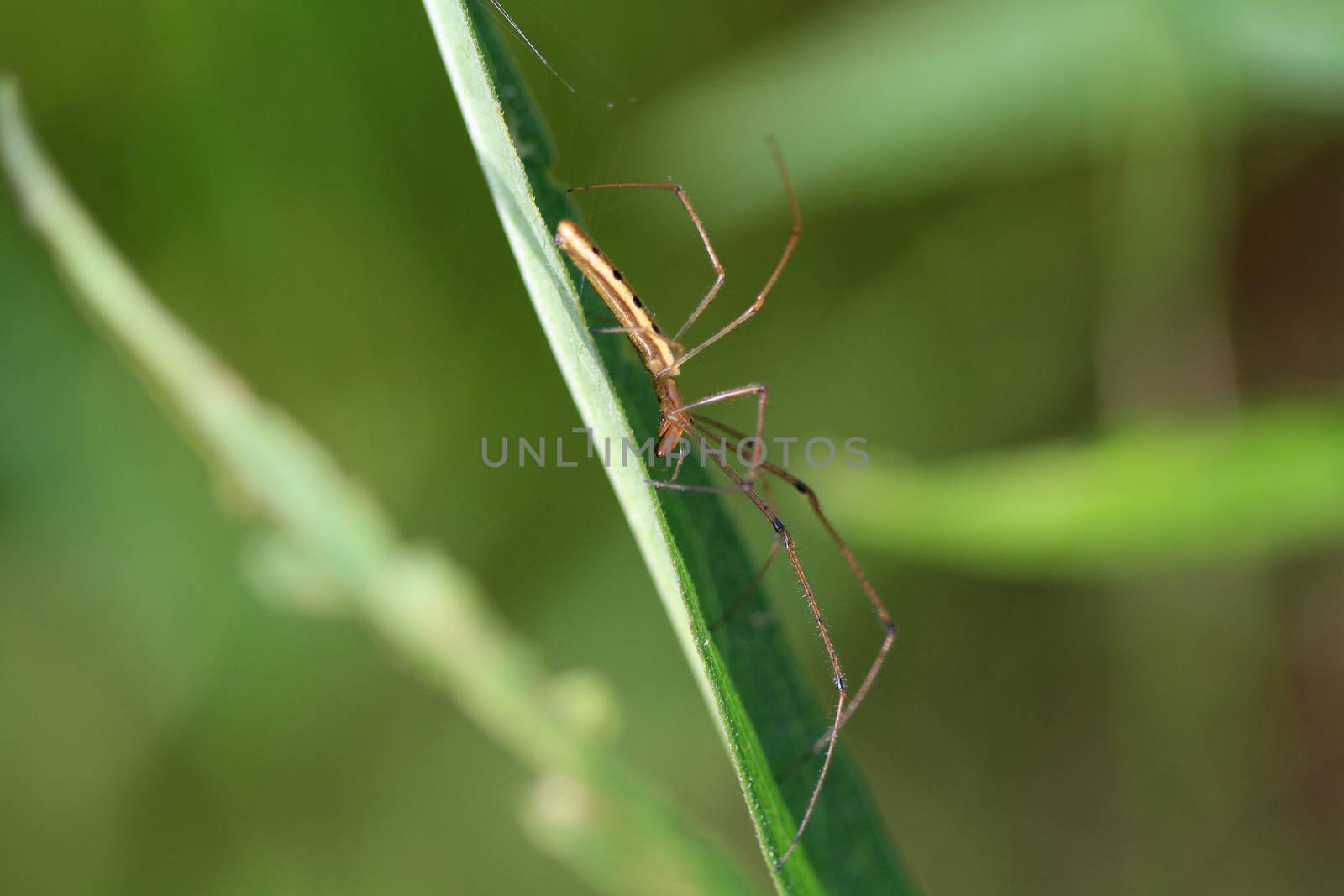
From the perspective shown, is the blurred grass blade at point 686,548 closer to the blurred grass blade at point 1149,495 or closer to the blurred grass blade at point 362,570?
the blurred grass blade at point 362,570

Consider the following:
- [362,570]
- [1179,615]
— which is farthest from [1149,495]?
[1179,615]

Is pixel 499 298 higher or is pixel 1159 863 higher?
pixel 499 298

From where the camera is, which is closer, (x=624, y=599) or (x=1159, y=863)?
(x=624, y=599)

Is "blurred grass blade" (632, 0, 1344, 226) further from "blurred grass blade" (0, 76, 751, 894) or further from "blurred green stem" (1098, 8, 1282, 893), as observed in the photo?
"blurred grass blade" (0, 76, 751, 894)

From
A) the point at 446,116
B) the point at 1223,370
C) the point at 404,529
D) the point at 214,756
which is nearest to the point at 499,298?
the point at 446,116

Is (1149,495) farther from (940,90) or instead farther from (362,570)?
(362,570)

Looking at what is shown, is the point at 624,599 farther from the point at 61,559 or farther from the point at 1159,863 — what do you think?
the point at 1159,863

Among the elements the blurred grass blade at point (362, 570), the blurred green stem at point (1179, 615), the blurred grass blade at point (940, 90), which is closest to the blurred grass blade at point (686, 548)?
the blurred grass blade at point (362, 570)
